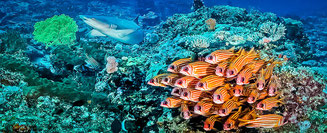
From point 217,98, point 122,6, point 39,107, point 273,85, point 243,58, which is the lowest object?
point 39,107

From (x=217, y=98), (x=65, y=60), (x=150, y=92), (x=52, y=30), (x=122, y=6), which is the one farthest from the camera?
(x=122, y=6)

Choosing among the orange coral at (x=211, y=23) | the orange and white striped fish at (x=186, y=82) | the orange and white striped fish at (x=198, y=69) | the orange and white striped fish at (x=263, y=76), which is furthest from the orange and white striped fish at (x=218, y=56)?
the orange coral at (x=211, y=23)

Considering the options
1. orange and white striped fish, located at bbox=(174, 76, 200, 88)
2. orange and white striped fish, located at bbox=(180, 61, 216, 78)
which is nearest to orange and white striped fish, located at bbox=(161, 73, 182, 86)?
orange and white striped fish, located at bbox=(174, 76, 200, 88)

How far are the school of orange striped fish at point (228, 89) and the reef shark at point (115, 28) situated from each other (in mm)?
3485

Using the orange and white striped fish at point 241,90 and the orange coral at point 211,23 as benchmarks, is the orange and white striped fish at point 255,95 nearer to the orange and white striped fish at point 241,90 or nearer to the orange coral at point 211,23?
the orange and white striped fish at point 241,90

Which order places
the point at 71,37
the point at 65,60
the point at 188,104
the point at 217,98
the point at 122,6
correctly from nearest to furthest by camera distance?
the point at 217,98 → the point at 188,104 → the point at 65,60 → the point at 71,37 → the point at 122,6

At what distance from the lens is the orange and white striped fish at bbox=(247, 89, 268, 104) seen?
6.77 feet

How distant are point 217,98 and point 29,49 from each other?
831 centimetres

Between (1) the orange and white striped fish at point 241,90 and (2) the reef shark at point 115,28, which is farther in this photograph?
(2) the reef shark at point 115,28

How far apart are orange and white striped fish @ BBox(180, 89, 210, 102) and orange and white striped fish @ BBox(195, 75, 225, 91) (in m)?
0.20

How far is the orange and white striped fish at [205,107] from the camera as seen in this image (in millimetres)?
2097

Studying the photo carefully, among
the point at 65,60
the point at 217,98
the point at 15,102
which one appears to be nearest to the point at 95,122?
the point at 15,102

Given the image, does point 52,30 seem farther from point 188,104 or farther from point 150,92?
point 188,104

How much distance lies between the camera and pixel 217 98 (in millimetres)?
1963
